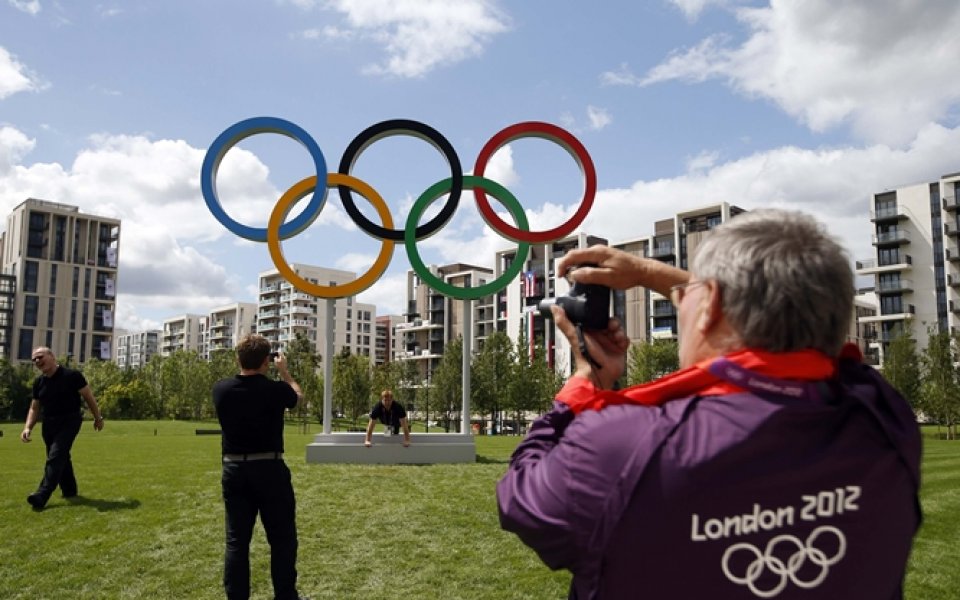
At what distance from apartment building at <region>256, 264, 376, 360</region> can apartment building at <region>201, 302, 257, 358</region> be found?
687cm

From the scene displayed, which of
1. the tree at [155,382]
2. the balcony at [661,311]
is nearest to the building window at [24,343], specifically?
the tree at [155,382]

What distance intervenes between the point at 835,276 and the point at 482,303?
97.2 metres

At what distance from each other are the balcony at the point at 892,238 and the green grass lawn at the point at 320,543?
6735 centimetres

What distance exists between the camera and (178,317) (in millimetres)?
162250

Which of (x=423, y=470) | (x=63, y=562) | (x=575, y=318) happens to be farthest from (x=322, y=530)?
(x=575, y=318)

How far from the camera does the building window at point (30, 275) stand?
313 ft

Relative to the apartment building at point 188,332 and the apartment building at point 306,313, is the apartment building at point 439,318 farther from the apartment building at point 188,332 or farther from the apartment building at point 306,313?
the apartment building at point 188,332

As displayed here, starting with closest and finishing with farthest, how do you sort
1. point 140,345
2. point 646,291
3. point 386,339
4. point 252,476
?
point 252,476 → point 646,291 → point 386,339 → point 140,345

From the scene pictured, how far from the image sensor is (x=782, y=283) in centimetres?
152

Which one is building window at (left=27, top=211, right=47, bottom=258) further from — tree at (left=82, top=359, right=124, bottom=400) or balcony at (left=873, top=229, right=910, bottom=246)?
balcony at (left=873, top=229, right=910, bottom=246)

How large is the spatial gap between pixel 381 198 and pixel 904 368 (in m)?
42.2

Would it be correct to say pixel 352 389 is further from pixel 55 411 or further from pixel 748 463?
pixel 748 463

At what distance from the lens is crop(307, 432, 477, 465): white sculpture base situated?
15.5 m

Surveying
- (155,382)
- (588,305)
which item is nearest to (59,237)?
(155,382)
